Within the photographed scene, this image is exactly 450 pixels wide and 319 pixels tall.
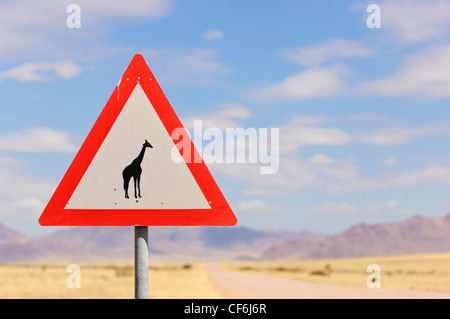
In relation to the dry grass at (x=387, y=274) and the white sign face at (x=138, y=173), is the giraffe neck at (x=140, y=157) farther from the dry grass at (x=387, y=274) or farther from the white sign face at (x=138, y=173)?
the dry grass at (x=387, y=274)

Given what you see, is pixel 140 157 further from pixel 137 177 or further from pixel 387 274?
pixel 387 274

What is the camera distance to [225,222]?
4363mm

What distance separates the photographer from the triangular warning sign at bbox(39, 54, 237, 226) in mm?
4246

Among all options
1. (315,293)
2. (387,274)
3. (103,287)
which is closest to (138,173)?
(315,293)

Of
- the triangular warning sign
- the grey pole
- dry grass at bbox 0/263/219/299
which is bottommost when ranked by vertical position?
the grey pole

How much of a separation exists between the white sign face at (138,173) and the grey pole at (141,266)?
24 cm

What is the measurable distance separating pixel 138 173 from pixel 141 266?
64cm

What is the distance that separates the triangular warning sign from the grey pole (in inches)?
6.7

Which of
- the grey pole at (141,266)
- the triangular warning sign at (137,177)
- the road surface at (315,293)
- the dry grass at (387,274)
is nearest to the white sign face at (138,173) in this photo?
the triangular warning sign at (137,177)

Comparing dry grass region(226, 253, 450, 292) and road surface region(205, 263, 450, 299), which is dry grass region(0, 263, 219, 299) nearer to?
road surface region(205, 263, 450, 299)

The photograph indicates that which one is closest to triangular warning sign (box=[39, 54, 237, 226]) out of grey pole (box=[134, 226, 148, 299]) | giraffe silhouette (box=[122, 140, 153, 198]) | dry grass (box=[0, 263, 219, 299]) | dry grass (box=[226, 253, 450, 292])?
giraffe silhouette (box=[122, 140, 153, 198])

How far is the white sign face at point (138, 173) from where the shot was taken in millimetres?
4254

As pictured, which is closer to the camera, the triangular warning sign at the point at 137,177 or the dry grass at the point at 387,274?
the triangular warning sign at the point at 137,177
